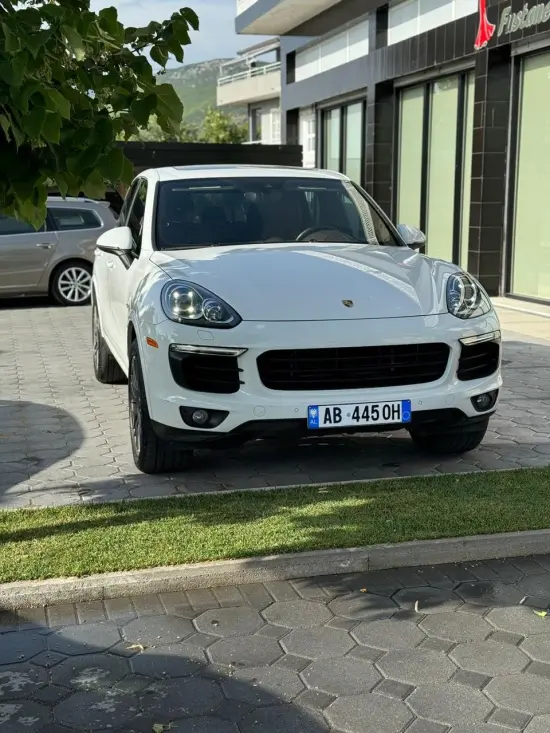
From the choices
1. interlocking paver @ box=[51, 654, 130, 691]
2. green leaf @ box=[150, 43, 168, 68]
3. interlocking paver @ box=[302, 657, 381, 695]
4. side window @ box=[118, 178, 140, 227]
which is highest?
green leaf @ box=[150, 43, 168, 68]

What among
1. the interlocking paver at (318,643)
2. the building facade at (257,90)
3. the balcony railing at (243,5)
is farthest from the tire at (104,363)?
the building facade at (257,90)

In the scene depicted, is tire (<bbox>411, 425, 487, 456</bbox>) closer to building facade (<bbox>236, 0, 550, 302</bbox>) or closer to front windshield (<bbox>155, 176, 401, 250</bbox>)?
front windshield (<bbox>155, 176, 401, 250</bbox>)

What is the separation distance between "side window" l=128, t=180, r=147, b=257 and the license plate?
78.0 inches

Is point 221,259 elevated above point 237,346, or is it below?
above

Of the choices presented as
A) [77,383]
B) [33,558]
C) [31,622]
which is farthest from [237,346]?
[77,383]

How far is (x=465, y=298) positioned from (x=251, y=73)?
53.7 m

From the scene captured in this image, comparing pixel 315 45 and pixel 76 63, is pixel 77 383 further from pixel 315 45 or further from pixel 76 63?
pixel 315 45

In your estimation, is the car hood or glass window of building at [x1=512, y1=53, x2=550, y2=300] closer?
the car hood

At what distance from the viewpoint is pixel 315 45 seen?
80.0 feet

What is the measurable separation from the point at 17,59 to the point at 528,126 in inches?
471

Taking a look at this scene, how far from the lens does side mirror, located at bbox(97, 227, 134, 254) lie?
20.5 ft

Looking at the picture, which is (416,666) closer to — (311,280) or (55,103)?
(55,103)

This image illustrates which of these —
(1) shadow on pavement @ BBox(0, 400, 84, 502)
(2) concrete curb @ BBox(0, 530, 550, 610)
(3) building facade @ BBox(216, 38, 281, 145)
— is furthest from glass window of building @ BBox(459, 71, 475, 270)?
(3) building facade @ BBox(216, 38, 281, 145)

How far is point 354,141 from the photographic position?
22.1 m
